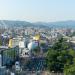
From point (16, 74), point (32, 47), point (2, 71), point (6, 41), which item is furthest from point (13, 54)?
point (6, 41)

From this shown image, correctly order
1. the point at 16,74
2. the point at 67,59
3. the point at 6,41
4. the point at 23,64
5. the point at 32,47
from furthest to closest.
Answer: the point at 6,41 < the point at 32,47 < the point at 23,64 < the point at 67,59 < the point at 16,74

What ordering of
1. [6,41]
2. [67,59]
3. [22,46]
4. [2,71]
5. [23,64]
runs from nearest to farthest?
[2,71] < [67,59] < [23,64] < [22,46] < [6,41]

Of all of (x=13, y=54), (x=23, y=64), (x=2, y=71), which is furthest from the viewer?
(x=13, y=54)

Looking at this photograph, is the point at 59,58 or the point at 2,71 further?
the point at 59,58

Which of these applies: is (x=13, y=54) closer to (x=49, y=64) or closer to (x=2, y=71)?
(x=49, y=64)

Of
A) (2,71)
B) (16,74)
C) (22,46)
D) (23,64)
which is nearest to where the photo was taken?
(2,71)

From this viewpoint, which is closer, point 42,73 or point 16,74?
point 16,74

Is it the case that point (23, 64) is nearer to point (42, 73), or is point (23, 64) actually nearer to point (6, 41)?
point (42, 73)

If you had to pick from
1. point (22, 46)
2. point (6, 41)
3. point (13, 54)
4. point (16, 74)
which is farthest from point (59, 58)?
point (6, 41)
